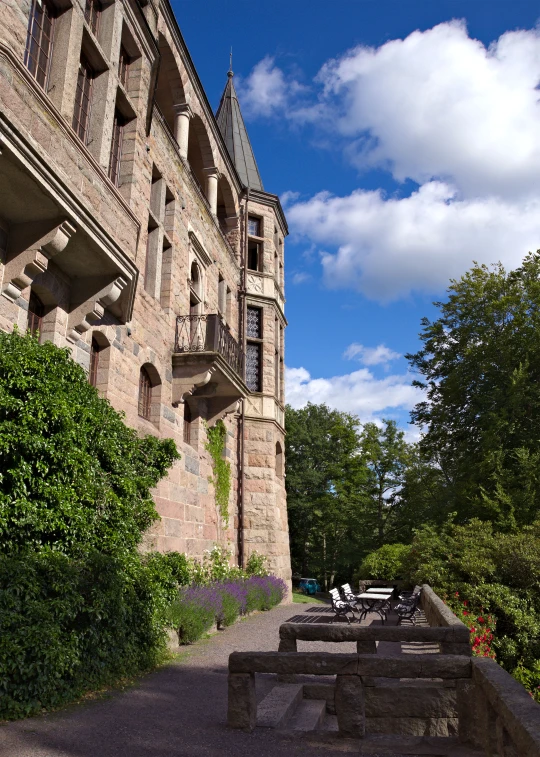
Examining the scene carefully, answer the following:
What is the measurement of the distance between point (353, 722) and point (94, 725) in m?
2.18

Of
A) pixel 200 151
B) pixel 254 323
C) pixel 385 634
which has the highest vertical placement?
pixel 200 151

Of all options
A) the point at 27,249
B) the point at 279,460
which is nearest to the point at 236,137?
the point at 279,460

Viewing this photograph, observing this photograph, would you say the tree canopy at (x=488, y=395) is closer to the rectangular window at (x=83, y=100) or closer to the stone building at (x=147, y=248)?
the stone building at (x=147, y=248)

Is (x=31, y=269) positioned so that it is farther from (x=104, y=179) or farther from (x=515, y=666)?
(x=515, y=666)

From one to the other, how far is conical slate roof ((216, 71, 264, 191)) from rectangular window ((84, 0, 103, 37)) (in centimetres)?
1378

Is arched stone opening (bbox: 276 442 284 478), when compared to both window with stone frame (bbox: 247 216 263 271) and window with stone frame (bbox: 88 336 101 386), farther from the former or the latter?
window with stone frame (bbox: 88 336 101 386)

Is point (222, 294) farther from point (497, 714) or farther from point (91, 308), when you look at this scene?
point (497, 714)

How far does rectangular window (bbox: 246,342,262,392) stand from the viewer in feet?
69.6

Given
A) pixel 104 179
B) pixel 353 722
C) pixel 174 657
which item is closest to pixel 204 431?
pixel 174 657

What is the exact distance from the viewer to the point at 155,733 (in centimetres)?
513

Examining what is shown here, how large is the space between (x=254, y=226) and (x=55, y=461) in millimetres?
18034

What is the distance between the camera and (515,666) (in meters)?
11.3

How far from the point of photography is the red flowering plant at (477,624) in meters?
Result: 8.80


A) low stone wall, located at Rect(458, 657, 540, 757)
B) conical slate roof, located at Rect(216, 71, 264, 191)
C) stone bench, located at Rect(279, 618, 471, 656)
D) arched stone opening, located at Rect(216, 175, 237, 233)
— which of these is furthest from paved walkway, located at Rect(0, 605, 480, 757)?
conical slate roof, located at Rect(216, 71, 264, 191)
